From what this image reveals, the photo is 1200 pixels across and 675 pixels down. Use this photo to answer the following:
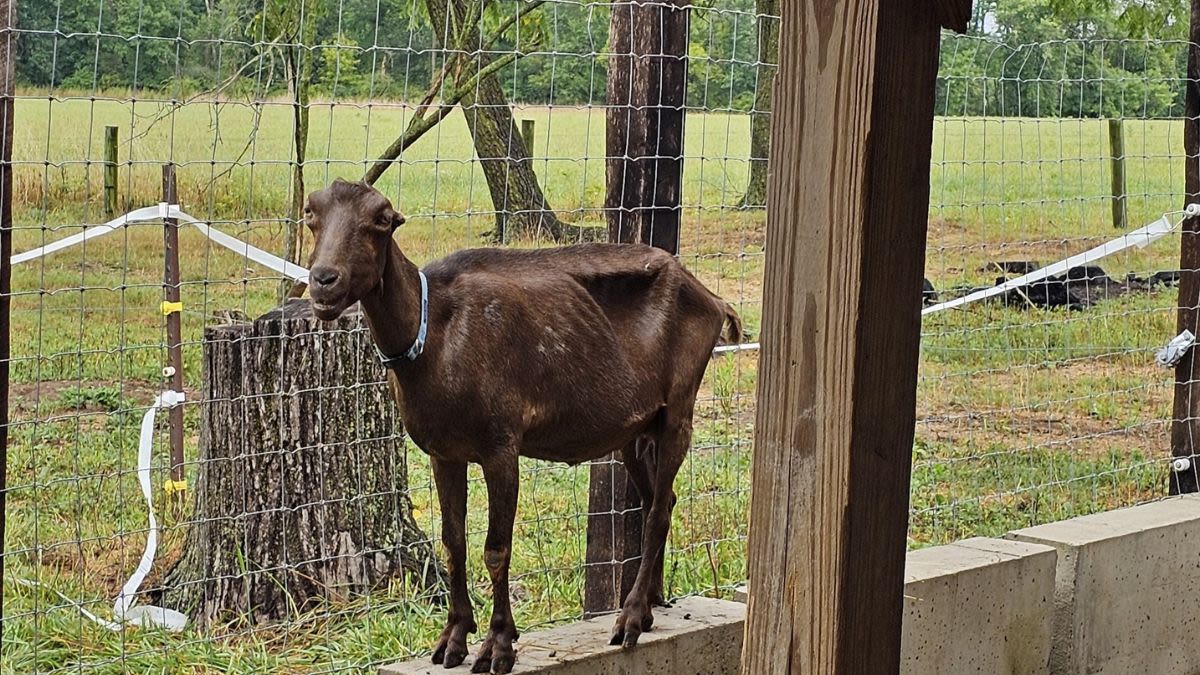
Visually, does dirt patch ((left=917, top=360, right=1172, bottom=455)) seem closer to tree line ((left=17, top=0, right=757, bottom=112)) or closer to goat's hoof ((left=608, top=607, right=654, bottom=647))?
tree line ((left=17, top=0, right=757, bottom=112))

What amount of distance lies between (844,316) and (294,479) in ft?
11.3

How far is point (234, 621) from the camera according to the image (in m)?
5.52

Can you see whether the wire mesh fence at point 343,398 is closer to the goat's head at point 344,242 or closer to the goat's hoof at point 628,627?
the goat's head at point 344,242

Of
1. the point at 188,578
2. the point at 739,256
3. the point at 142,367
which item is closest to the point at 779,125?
the point at 739,256

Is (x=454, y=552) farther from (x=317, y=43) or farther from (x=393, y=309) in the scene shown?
(x=317, y=43)

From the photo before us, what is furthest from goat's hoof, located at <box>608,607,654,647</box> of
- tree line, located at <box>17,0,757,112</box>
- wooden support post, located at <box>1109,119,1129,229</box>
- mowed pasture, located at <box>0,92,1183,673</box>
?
tree line, located at <box>17,0,757,112</box>

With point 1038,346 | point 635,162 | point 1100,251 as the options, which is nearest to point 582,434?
point 635,162

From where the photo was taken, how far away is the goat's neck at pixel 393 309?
12.3 feet

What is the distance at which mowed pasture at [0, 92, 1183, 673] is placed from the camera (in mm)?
5203

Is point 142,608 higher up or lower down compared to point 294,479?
lower down

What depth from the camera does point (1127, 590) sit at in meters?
5.96

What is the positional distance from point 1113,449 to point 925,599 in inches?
148

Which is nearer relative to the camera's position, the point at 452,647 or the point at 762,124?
the point at 452,647

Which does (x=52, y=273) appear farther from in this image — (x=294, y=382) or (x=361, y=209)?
(x=361, y=209)
